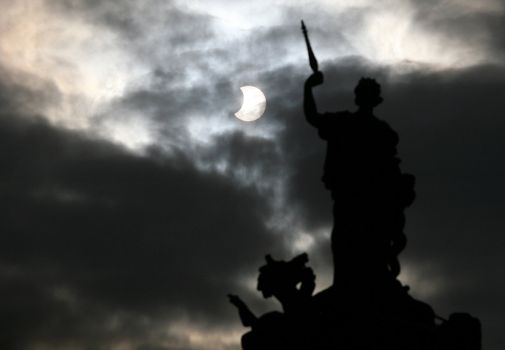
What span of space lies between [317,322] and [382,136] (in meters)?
4.56

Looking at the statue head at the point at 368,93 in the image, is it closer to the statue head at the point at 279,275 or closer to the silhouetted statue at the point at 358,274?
the silhouetted statue at the point at 358,274

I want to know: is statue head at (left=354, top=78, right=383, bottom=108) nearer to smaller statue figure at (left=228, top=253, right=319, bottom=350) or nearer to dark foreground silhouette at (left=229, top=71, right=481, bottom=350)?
dark foreground silhouette at (left=229, top=71, right=481, bottom=350)

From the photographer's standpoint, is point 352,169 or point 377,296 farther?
point 352,169

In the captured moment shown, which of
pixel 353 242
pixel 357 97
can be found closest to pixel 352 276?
pixel 353 242

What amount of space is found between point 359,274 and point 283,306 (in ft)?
5.82

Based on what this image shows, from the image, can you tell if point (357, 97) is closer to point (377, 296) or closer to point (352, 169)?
point (352, 169)

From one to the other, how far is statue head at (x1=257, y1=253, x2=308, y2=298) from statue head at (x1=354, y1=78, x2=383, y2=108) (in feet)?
13.1

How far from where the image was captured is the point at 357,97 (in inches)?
1017

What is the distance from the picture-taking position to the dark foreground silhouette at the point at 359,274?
22594 millimetres

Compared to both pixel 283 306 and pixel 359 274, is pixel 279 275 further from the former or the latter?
pixel 359 274

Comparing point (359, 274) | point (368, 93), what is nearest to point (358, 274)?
point (359, 274)

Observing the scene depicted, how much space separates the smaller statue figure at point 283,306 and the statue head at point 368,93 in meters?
4.01

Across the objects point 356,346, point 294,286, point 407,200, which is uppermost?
point 407,200

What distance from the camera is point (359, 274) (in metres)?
24.3
